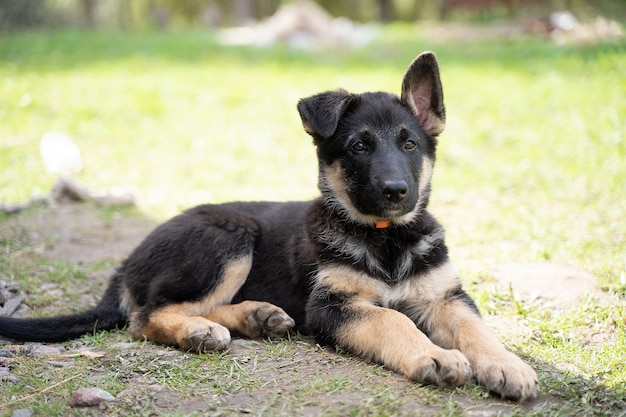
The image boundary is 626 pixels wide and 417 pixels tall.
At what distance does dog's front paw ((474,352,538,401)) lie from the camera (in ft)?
11.4

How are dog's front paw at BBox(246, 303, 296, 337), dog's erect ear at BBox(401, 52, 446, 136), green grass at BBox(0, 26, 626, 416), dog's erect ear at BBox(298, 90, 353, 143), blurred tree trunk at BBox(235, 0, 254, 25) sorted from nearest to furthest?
green grass at BBox(0, 26, 626, 416) < dog's erect ear at BBox(298, 90, 353, 143) < dog's front paw at BBox(246, 303, 296, 337) < dog's erect ear at BBox(401, 52, 446, 136) < blurred tree trunk at BBox(235, 0, 254, 25)

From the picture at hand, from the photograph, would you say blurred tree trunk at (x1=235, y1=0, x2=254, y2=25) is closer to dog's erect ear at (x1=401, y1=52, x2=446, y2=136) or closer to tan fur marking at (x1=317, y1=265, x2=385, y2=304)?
dog's erect ear at (x1=401, y1=52, x2=446, y2=136)

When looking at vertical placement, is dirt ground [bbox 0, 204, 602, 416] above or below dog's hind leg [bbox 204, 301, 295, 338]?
below

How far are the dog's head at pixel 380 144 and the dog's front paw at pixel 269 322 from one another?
82 cm

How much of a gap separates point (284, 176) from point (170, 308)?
514 centimetres

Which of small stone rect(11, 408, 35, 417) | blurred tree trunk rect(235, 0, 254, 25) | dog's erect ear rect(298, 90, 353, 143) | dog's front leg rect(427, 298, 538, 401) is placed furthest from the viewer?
blurred tree trunk rect(235, 0, 254, 25)

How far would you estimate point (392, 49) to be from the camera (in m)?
17.2

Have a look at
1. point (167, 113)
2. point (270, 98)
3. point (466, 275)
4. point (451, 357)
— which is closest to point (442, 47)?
point (270, 98)

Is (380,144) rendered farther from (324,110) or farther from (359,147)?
(324,110)

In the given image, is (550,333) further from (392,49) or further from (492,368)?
(392,49)

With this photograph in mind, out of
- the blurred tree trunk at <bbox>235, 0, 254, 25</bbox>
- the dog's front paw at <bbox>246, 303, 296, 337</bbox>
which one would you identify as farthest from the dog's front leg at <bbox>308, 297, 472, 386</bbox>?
the blurred tree trunk at <bbox>235, 0, 254, 25</bbox>

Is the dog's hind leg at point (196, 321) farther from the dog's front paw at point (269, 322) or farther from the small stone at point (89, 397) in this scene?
the small stone at point (89, 397)

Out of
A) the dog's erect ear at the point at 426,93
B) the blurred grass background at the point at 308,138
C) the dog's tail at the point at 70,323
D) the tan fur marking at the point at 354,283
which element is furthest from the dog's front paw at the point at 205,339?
the blurred grass background at the point at 308,138

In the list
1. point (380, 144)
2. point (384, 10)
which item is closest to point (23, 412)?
point (380, 144)
